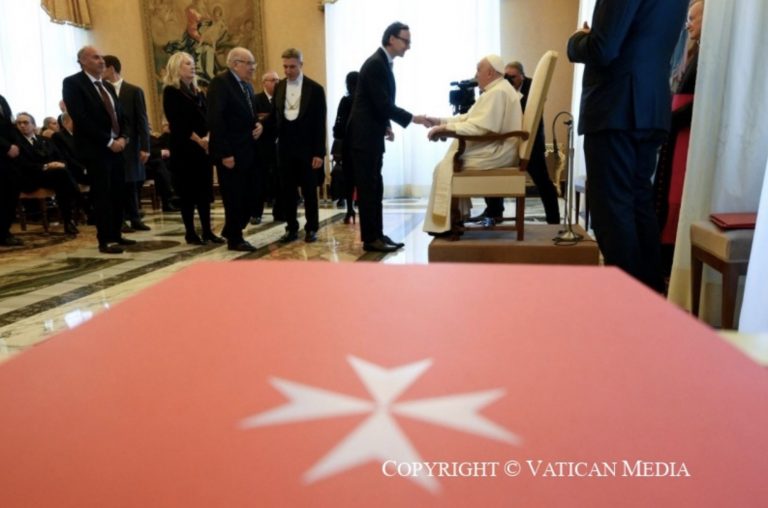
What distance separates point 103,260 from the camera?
182 inches

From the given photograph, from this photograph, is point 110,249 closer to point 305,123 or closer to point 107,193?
point 107,193

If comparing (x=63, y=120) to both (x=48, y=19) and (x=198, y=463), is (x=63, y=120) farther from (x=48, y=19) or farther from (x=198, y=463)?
(x=198, y=463)

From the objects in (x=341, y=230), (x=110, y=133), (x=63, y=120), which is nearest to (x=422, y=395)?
(x=110, y=133)

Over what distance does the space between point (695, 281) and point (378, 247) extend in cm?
250

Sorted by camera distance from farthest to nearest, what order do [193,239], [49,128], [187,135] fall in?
1. [49,128]
2. [193,239]
3. [187,135]

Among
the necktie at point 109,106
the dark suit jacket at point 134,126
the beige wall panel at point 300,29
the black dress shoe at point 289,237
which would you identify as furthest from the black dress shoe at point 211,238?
the beige wall panel at point 300,29

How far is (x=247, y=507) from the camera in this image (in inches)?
12.5

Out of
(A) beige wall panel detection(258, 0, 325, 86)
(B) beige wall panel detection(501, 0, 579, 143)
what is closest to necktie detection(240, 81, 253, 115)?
(A) beige wall panel detection(258, 0, 325, 86)

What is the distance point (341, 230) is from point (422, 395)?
5452 mm

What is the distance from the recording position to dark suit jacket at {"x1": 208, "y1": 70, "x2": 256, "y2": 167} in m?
4.57

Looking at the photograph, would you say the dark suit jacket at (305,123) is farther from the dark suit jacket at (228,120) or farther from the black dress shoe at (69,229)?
the black dress shoe at (69,229)

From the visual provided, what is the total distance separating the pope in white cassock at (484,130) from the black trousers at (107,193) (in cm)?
266

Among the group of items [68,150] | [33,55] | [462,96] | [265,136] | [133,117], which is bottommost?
[68,150]

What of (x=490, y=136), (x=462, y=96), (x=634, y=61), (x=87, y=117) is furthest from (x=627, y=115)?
(x=87, y=117)
